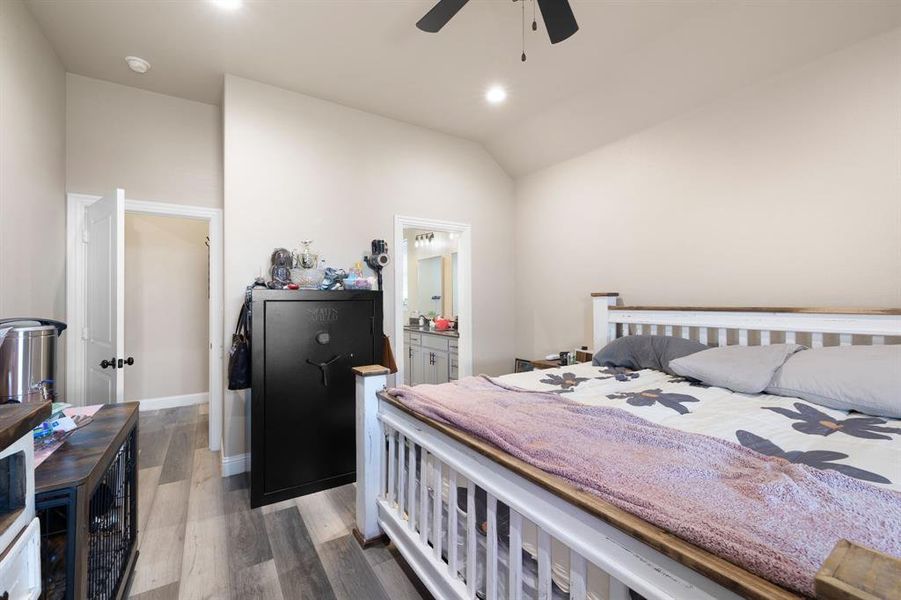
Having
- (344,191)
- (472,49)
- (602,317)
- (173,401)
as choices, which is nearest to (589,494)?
(602,317)

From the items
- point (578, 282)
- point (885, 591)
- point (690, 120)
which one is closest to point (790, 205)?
point (690, 120)

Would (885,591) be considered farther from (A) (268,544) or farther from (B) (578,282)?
A: (B) (578,282)

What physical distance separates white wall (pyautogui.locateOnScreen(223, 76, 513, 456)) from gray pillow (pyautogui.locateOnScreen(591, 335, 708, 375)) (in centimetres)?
160

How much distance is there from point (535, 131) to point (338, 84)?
1739 mm

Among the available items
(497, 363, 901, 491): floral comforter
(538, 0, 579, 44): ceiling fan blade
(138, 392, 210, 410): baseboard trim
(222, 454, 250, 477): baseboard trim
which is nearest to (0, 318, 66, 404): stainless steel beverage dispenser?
(222, 454, 250, 477): baseboard trim

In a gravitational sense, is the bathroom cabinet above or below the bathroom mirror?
below

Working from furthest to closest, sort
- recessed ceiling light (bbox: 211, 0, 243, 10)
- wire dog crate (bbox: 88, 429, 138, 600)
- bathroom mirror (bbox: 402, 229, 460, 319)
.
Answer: bathroom mirror (bbox: 402, 229, 460, 319) → recessed ceiling light (bbox: 211, 0, 243, 10) → wire dog crate (bbox: 88, 429, 138, 600)

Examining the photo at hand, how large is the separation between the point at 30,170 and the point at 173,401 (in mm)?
3248

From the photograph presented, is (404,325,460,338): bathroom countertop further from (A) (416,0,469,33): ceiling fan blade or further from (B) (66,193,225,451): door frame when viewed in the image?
(A) (416,0,469,33): ceiling fan blade

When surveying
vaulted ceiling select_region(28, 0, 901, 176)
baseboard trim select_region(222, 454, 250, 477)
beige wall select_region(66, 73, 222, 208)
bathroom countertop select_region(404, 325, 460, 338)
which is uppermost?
vaulted ceiling select_region(28, 0, 901, 176)

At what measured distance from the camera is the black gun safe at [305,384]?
7.74ft

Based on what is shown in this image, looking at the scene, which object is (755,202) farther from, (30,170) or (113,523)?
(30,170)

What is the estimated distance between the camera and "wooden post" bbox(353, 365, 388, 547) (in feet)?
5.98

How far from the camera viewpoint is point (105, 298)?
241 cm
